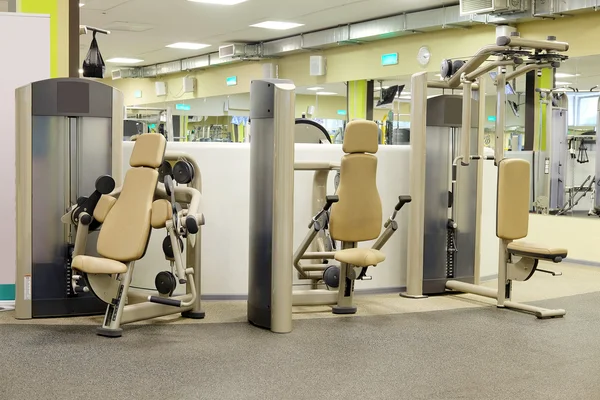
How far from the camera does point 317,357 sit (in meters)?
4.16

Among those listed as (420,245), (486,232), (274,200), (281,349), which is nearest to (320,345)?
(281,349)

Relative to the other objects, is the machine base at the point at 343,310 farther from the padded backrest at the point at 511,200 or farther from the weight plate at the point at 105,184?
the weight plate at the point at 105,184

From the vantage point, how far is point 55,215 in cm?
504

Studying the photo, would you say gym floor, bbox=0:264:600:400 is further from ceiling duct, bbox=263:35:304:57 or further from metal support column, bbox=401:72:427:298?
ceiling duct, bbox=263:35:304:57

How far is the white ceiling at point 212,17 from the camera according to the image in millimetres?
10164

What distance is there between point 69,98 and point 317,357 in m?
2.46

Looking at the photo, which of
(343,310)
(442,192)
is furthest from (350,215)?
(442,192)

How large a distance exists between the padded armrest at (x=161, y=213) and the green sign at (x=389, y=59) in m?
7.46

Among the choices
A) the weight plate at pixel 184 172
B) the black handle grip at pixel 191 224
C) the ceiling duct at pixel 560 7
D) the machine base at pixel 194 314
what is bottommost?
the machine base at pixel 194 314

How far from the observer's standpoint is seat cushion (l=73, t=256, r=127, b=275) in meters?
4.48

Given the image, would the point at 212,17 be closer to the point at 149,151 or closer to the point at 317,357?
the point at 149,151

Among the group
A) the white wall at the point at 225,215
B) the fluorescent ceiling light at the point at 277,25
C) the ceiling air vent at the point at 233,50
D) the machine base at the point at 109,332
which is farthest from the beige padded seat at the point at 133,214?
the ceiling air vent at the point at 233,50

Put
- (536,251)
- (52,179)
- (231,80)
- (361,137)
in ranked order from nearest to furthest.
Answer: (52,179)
(536,251)
(361,137)
(231,80)

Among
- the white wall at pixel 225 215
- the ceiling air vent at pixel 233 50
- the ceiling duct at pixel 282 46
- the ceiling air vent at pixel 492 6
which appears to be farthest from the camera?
the ceiling air vent at pixel 233 50
